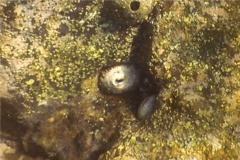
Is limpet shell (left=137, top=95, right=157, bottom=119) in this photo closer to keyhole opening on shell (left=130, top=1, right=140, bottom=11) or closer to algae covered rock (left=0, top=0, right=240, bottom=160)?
algae covered rock (left=0, top=0, right=240, bottom=160)

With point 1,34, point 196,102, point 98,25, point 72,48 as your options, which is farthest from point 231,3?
point 1,34

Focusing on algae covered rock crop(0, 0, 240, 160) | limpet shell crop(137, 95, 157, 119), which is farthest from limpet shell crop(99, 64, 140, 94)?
limpet shell crop(137, 95, 157, 119)

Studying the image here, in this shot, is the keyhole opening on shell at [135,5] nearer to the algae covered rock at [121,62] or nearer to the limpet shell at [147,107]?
the algae covered rock at [121,62]

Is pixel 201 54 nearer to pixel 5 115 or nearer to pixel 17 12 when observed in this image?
pixel 17 12

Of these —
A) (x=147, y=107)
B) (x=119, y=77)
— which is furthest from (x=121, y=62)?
(x=147, y=107)

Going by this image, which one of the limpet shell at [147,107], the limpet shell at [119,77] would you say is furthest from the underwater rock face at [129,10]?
the limpet shell at [147,107]

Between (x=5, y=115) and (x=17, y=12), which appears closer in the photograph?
(x=17, y=12)
